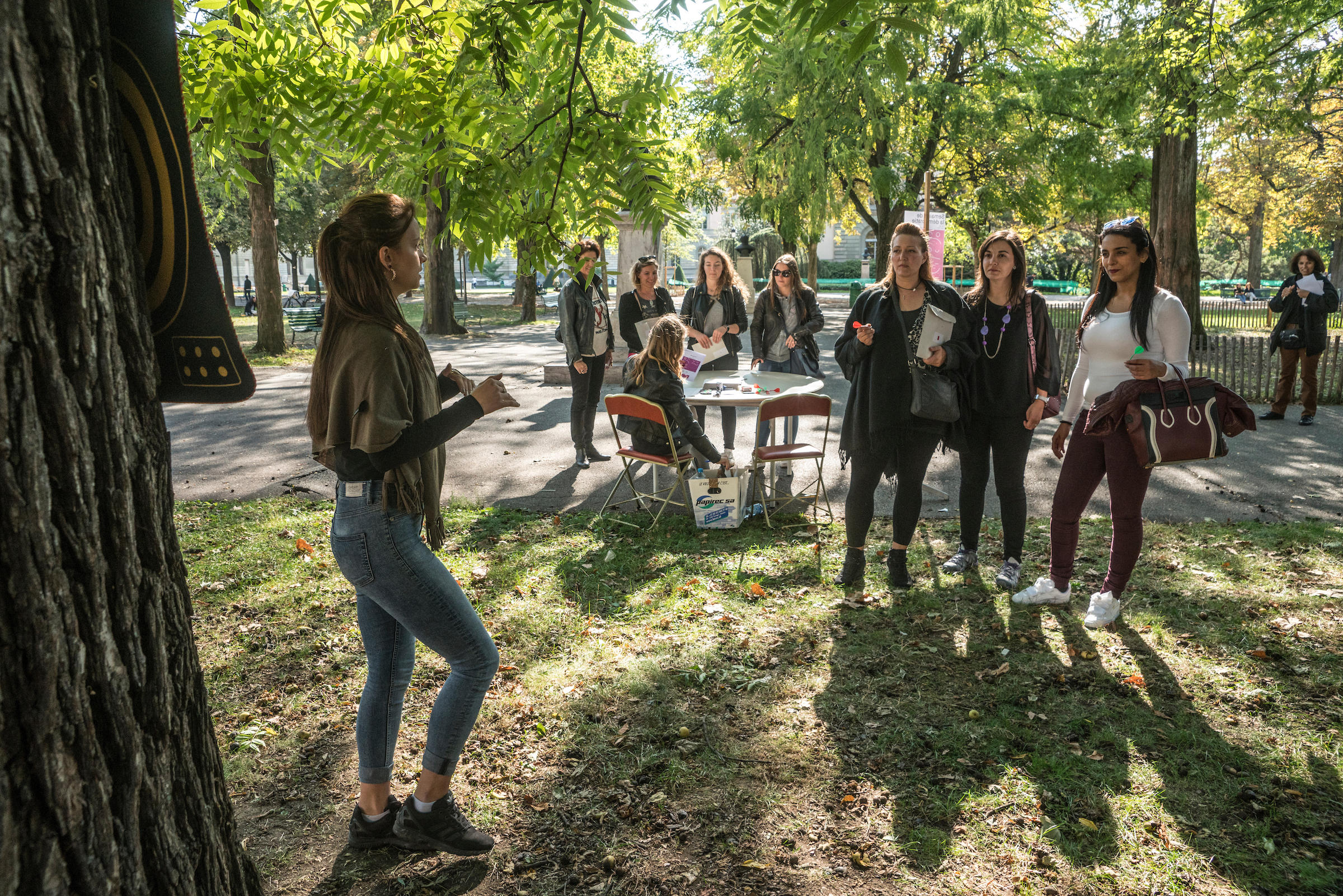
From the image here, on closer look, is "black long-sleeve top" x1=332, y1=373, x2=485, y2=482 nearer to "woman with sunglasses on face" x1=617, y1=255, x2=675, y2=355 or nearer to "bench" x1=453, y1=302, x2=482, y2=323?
"woman with sunglasses on face" x1=617, y1=255, x2=675, y2=355

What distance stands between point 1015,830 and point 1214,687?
1614 mm

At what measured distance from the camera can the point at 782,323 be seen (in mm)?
8320

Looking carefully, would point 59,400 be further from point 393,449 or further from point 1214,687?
point 1214,687

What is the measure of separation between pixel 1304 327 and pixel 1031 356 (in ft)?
24.9

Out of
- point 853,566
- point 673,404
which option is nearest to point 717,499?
point 673,404

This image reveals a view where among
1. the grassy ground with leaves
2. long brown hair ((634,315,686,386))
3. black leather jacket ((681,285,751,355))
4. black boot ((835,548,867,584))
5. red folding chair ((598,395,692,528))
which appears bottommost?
the grassy ground with leaves

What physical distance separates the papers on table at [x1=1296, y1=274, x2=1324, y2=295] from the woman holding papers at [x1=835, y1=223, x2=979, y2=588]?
301 inches

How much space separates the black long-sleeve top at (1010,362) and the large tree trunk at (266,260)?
645 inches

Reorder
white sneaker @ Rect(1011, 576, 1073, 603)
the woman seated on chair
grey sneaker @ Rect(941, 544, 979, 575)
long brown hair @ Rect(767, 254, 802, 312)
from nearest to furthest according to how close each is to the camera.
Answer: white sneaker @ Rect(1011, 576, 1073, 603)
grey sneaker @ Rect(941, 544, 979, 575)
the woman seated on chair
long brown hair @ Rect(767, 254, 802, 312)

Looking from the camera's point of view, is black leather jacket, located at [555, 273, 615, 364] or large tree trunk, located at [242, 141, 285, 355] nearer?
black leather jacket, located at [555, 273, 615, 364]

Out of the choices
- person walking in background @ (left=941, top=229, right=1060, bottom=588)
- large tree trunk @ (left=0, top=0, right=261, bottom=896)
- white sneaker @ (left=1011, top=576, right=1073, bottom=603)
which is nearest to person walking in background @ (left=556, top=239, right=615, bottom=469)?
person walking in background @ (left=941, top=229, right=1060, bottom=588)

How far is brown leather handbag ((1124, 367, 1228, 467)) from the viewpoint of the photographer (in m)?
4.23

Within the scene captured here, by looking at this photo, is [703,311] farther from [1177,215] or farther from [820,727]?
[1177,215]

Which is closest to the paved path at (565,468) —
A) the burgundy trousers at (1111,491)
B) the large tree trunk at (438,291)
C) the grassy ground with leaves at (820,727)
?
the grassy ground with leaves at (820,727)
